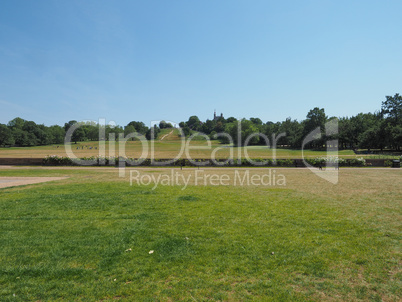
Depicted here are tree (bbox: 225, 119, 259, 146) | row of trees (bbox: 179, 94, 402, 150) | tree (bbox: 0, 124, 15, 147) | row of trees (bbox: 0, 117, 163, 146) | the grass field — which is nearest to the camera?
the grass field

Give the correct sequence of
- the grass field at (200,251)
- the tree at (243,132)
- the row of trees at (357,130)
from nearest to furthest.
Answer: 1. the grass field at (200,251)
2. the row of trees at (357,130)
3. the tree at (243,132)

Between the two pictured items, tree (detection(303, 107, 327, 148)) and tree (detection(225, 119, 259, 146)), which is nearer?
tree (detection(303, 107, 327, 148))

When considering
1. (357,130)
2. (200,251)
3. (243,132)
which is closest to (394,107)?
(357,130)

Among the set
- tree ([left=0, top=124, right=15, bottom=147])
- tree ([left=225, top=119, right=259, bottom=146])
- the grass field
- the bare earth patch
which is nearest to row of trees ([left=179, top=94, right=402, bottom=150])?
tree ([left=225, top=119, right=259, bottom=146])

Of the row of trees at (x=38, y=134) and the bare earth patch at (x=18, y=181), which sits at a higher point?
the row of trees at (x=38, y=134)

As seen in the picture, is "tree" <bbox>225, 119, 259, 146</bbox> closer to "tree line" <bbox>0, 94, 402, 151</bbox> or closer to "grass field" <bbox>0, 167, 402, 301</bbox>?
"tree line" <bbox>0, 94, 402, 151</bbox>

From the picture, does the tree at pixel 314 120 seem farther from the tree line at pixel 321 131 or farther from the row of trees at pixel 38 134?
the row of trees at pixel 38 134

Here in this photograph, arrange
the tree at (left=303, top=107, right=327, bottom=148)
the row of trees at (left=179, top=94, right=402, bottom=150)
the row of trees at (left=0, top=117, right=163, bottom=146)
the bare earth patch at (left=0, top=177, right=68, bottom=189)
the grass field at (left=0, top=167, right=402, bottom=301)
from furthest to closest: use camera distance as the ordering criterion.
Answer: the row of trees at (left=0, top=117, right=163, bottom=146) < the tree at (left=303, top=107, right=327, bottom=148) < the row of trees at (left=179, top=94, right=402, bottom=150) < the bare earth patch at (left=0, top=177, right=68, bottom=189) < the grass field at (left=0, top=167, right=402, bottom=301)

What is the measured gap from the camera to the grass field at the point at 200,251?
328cm

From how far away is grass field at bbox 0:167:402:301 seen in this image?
328 centimetres

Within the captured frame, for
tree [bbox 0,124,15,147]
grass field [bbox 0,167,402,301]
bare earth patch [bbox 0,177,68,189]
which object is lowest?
grass field [bbox 0,167,402,301]

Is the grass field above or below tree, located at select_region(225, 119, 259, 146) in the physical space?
below

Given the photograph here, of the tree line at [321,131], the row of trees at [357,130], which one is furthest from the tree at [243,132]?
the row of trees at [357,130]

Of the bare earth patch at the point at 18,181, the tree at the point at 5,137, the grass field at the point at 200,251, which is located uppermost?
the tree at the point at 5,137
